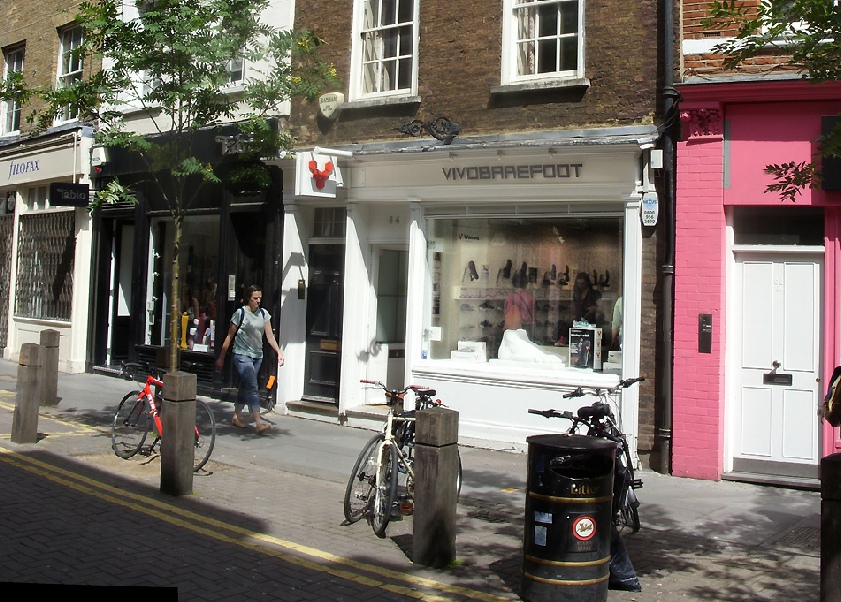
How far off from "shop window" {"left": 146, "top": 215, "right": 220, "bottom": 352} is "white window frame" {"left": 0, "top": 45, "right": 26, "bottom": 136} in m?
6.38

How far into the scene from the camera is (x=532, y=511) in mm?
5367

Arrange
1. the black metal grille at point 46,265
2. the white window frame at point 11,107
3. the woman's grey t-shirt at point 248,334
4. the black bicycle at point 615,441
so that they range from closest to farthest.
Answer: the black bicycle at point 615,441 < the woman's grey t-shirt at point 248,334 < the black metal grille at point 46,265 < the white window frame at point 11,107

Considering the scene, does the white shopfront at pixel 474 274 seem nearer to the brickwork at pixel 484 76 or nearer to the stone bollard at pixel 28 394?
the brickwork at pixel 484 76

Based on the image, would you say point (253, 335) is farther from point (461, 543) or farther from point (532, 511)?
point (532, 511)

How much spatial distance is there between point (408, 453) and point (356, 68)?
6.95m

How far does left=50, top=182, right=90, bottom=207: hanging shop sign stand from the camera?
15977 mm

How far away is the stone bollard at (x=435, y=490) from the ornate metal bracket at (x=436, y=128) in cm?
587

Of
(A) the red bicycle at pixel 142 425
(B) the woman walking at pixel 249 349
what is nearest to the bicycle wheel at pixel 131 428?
(A) the red bicycle at pixel 142 425

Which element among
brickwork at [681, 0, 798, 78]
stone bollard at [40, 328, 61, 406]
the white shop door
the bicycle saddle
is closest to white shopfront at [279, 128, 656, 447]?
brickwork at [681, 0, 798, 78]

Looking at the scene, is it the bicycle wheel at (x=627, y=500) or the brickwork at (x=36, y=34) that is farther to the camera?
the brickwork at (x=36, y=34)

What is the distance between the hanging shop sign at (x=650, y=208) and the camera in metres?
9.81

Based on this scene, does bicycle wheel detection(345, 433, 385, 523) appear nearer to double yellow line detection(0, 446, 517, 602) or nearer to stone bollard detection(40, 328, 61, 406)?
double yellow line detection(0, 446, 517, 602)

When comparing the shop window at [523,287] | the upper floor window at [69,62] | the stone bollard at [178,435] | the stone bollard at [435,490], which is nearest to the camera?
the stone bollard at [435,490]

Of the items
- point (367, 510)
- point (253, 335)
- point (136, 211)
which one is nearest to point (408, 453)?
point (367, 510)
